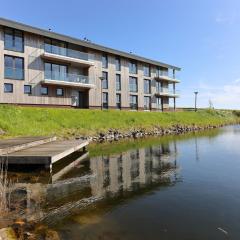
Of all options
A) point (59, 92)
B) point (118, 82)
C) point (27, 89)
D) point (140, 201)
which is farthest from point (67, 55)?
point (140, 201)

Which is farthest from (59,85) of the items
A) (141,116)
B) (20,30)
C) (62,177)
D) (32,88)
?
(62,177)

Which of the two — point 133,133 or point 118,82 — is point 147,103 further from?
point 133,133

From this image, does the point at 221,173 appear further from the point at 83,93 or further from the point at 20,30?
the point at 83,93

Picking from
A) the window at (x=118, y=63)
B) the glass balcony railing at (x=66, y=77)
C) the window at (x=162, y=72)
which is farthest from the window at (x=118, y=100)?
the window at (x=162, y=72)

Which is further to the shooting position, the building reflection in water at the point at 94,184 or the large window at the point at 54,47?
the large window at the point at 54,47

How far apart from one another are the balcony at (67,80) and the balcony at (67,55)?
6.19ft

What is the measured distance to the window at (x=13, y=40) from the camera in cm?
3434

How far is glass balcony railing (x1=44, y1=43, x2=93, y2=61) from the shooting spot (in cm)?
3831

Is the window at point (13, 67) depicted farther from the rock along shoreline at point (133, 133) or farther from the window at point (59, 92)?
the rock along shoreline at point (133, 133)

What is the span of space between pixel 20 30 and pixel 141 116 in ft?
66.2

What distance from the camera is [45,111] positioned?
32531mm

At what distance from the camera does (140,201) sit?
984 centimetres

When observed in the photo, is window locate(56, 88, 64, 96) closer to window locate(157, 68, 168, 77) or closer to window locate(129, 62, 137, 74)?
window locate(129, 62, 137, 74)

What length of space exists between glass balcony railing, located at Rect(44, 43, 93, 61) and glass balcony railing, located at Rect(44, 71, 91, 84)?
8.55ft
